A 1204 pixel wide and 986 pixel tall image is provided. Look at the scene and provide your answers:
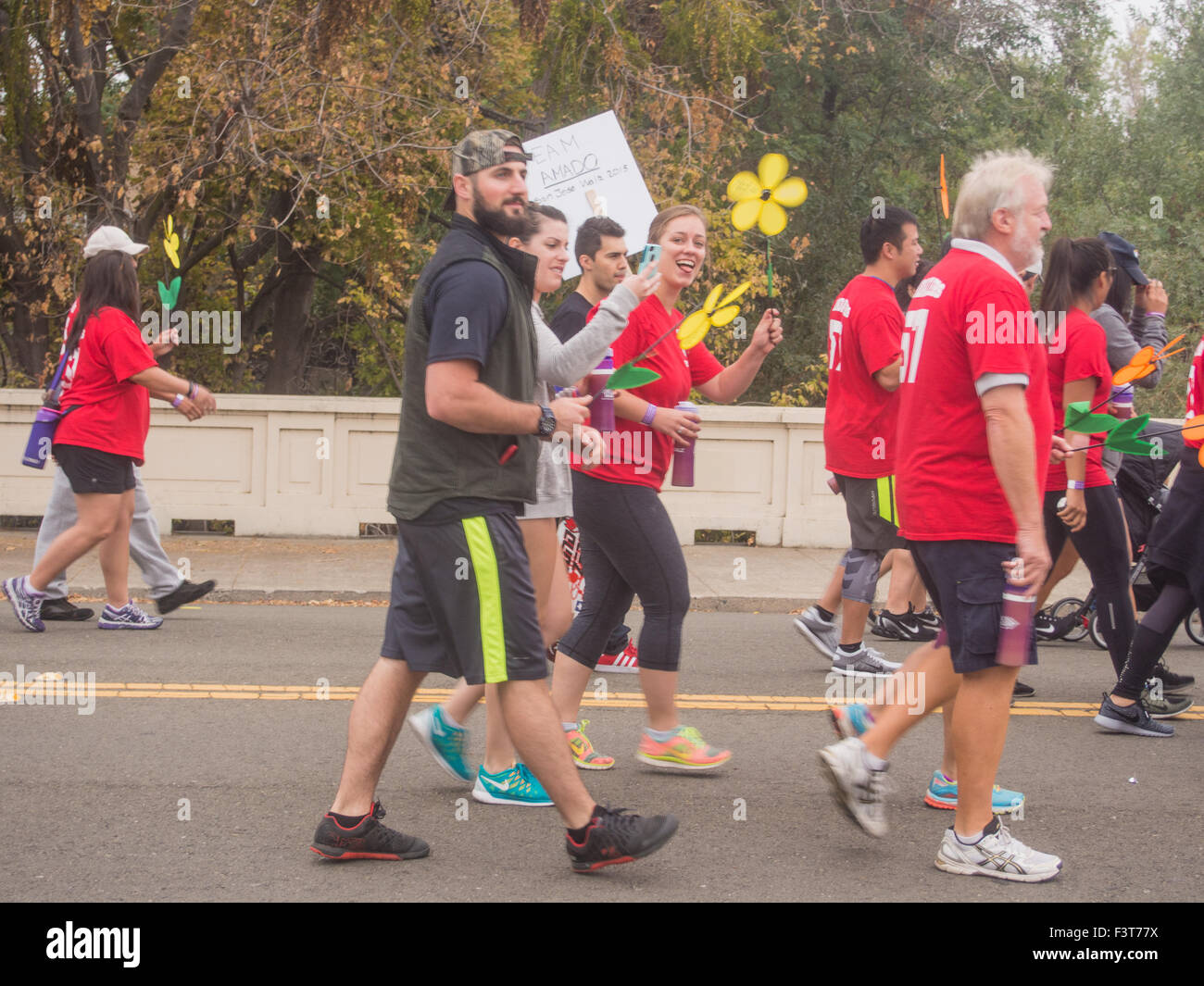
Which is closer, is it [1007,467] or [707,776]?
[1007,467]

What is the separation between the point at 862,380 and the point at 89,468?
399 centimetres

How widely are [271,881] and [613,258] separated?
258 centimetres

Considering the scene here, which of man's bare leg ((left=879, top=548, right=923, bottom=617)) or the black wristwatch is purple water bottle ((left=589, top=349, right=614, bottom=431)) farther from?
man's bare leg ((left=879, top=548, right=923, bottom=617))

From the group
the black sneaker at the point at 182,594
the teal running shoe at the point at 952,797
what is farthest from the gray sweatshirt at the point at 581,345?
the black sneaker at the point at 182,594

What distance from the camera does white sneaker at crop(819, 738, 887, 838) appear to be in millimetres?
4074

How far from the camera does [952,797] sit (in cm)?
467

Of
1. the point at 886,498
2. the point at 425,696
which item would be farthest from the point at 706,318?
the point at 425,696

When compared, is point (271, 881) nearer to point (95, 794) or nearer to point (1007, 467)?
point (95, 794)

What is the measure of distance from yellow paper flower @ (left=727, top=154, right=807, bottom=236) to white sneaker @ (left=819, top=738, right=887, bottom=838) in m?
2.04

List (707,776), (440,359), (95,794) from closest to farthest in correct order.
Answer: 1. (440,359)
2. (95,794)
3. (707,776)

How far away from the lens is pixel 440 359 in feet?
12.0

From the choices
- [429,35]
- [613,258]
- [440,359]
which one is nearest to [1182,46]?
[429,35]

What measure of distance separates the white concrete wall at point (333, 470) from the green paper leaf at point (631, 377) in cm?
766

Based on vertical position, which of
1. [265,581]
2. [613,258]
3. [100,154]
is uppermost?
[100,154]
